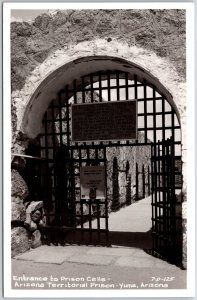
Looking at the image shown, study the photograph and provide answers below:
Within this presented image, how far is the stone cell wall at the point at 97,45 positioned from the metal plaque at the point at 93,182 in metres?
1.12

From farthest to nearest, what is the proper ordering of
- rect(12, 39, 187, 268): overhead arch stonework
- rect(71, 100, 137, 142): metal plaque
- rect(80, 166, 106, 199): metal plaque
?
rect(80, 166, 106, 199): metal plaque, rect(71, 100, 137, 142): metal plaque, rect(12, 39, 187, 268): overhead arch stonework

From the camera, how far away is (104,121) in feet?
17.9

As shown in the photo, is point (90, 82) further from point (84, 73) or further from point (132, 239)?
point (132, 239)

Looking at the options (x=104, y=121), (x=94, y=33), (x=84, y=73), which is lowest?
(x=104, y=121)

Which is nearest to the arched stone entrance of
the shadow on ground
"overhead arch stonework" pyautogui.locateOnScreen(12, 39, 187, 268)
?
"overhead arch stonework" pyautogui.locateOnScreen(12, 39, 187, 268)

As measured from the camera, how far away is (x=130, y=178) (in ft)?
43.5

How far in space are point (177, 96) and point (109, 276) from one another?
2.31 m

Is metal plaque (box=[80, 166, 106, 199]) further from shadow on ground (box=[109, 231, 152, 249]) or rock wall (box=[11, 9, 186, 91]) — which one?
rock wall (box=[11, 9, 186, 91])

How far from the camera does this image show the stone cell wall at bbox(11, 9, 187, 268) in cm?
466

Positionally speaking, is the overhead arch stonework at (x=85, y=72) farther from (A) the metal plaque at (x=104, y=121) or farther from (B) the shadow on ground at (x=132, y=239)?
(B) the shadow on ground at (x=132, y=239)

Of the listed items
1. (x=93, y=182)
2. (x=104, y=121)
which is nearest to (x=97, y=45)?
(x=104, y=121)

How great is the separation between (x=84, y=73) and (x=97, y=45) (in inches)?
28.8

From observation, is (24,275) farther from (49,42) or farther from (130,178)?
(130,178)

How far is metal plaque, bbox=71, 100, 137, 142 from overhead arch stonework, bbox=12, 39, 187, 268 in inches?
19.2
